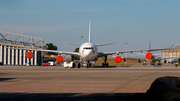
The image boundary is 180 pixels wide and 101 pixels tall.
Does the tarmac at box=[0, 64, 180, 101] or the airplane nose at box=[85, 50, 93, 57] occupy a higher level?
the airplane nose at box=[85, 50, 93, 57]

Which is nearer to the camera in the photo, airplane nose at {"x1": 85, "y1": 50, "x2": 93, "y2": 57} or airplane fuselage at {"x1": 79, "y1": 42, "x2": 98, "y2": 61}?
airplane nose at {"x1": 85, "y1": 50, "x2": 93, "y2": 57}

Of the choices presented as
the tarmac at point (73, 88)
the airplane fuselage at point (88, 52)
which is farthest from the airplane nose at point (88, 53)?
the tarmac at point (73, 88)

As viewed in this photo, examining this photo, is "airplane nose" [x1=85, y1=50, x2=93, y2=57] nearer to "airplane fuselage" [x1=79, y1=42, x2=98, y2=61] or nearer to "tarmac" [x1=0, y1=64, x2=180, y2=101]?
"airplane fuselage" [x1=79, y1=42, x2=98, y2=61]

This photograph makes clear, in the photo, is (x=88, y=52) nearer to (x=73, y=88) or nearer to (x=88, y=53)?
(x=88, y=53)

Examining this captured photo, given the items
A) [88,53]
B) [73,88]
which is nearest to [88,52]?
[88,53]

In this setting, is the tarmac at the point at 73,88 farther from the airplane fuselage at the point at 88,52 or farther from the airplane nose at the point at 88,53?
the airplane fuselage at the point at 88,52

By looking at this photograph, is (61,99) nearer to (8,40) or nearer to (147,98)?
(147,98)

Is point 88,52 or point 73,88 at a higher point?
point 88,52

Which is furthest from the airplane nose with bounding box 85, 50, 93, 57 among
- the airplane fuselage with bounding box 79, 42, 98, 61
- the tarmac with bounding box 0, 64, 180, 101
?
the tarmac with bounding box 0, 64, 180, 101

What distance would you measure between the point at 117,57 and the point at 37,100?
3871cm

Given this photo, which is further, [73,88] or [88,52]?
[88,52]

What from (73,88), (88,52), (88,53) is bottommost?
(73,88)

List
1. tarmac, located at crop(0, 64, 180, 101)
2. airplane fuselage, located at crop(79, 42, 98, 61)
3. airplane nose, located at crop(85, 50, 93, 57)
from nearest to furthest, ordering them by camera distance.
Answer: tarmac, located at crop(0, 64, 180, 101), airplane nose, located at crop(85, 50, 93, 57), airplane fuselage, located at crop(79, 42, 98, 61)

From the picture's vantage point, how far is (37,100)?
316 inches
